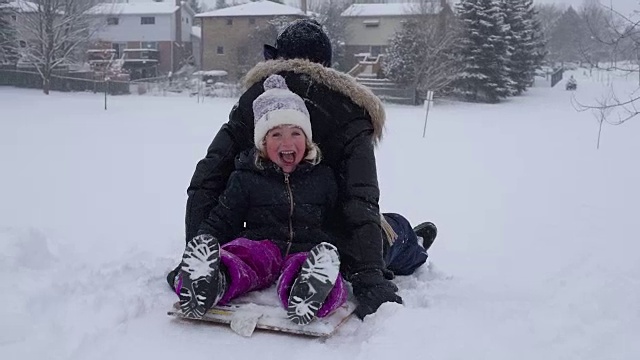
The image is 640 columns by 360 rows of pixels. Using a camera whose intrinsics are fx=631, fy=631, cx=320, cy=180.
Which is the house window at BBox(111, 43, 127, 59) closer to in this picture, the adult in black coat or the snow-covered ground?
the snow-covered ground

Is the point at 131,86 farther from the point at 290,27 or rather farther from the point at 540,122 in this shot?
the point at 290,27

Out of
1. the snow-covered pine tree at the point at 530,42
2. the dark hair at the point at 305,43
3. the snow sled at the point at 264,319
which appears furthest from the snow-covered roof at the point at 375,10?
the snow sled at the point at 264,319

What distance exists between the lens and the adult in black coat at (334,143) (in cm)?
324

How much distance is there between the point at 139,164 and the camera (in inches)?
421

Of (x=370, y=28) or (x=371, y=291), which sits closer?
(x=371, y=291)

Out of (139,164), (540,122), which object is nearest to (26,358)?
(139,164)

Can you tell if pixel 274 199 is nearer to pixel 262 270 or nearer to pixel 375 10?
pixel 262 270

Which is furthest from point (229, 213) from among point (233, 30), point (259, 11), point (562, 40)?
point (562, 40)

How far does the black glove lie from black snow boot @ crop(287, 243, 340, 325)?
35cm

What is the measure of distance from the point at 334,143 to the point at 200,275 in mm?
1164

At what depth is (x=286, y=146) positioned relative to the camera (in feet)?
10.5

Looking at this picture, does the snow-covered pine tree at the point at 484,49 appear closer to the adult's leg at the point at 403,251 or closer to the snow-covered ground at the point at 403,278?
the snow-covered ground at the point at 403,278

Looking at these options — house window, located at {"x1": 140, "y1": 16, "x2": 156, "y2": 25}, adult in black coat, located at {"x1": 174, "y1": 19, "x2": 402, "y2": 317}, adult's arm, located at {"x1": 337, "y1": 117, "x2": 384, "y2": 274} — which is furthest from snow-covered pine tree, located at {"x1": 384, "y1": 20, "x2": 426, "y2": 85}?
adult's arm, located at {"x1": 337, "y1": 117, "x2": 384, "y2": 274}

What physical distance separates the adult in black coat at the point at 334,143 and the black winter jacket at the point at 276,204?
136 millimetres
